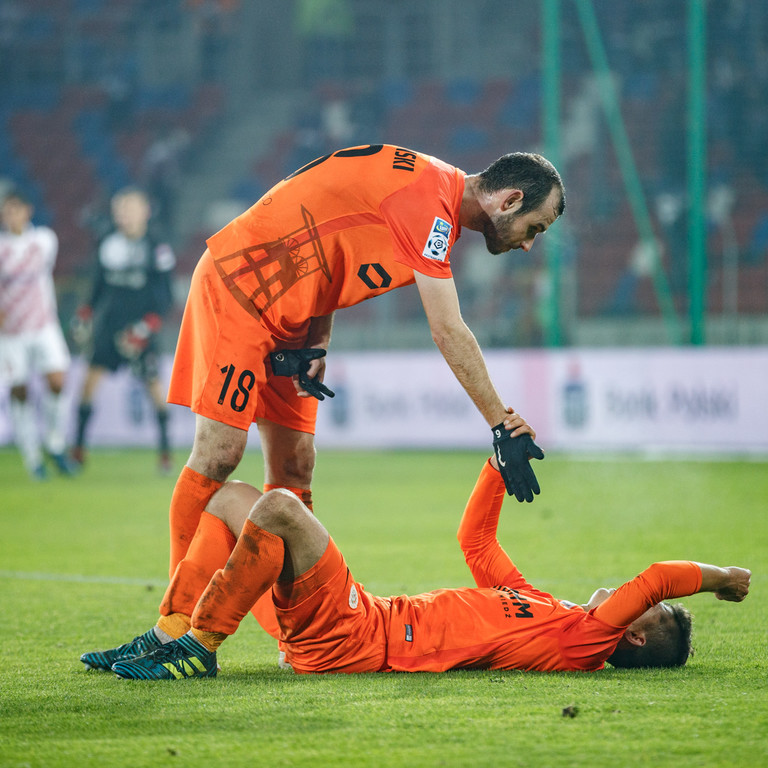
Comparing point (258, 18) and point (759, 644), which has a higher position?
point (258, 18)

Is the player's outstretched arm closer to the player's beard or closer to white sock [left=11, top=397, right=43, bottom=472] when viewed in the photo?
the player's beard

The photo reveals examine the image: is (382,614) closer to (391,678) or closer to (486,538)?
(391,678)

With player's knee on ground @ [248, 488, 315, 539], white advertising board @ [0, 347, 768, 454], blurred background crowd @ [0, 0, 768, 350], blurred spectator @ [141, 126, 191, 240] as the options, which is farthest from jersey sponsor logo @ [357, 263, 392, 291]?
blurred spectator @ [141, 126, 191, 240]

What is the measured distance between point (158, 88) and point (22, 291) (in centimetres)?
1421

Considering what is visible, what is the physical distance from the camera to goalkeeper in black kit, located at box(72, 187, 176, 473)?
10828 mm

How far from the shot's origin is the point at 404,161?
12.6ft

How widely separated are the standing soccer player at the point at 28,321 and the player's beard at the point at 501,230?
24.8 feet

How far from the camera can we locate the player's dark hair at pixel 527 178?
12.4ft

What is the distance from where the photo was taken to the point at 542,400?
41.3 ft

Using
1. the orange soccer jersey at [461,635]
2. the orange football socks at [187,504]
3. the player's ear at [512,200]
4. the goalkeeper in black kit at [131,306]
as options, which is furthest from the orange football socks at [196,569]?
the goalkeeper in black kit at [131,306]

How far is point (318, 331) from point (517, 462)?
1.03 m

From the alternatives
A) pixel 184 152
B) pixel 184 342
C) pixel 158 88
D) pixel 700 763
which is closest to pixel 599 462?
pixel 184 342

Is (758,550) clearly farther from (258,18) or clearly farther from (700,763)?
(258,18)

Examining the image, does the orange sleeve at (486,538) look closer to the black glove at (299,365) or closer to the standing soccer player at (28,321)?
the black glove at (299,365)
